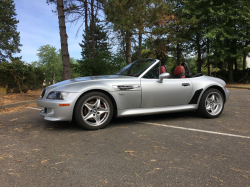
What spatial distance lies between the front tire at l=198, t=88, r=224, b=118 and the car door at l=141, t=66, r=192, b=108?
409mm

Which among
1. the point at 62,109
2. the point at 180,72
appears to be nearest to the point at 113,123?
the point at 62,109

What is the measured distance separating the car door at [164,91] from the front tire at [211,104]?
409mm

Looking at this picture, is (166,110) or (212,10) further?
(212,10)

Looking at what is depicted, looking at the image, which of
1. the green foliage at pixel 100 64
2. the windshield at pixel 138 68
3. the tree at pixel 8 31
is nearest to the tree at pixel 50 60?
the tree at pixel 8 31

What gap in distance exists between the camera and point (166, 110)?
4223 mm

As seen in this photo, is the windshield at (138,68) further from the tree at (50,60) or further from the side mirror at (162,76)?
the tree at (50,60)

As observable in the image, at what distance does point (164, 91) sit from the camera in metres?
4.14

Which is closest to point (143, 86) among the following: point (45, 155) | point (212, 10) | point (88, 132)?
point (88, 132)

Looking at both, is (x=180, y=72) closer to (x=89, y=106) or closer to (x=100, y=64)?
(x=89, y=106)

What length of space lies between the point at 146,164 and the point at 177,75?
308 cm

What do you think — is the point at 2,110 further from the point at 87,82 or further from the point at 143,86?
the point at 143,86

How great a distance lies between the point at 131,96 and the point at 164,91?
2.59 feet

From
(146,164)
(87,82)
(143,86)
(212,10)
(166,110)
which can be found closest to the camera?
(146,164)

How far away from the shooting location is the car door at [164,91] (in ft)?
13.1
